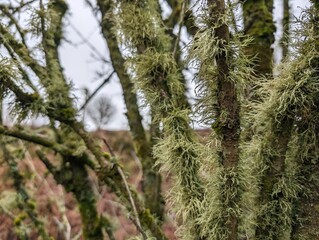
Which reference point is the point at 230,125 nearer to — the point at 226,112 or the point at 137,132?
the point at 226,112

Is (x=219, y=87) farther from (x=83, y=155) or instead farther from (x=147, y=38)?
(x=83, y=155)

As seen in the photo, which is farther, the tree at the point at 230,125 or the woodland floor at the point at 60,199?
the woodland floor at the point at 60,199

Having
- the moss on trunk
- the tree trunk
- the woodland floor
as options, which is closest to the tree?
the tree trunk

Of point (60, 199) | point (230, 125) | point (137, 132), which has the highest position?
point (137, 132)

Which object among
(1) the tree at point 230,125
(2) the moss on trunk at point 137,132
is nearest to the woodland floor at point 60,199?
(2) the moss on trunk at point 137,132

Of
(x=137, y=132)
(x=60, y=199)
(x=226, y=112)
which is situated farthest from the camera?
(x=60, y=199)

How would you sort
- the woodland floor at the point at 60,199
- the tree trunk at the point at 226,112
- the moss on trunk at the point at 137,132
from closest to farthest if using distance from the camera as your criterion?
the tree trunk at the point at 226,112, the moss on trunk at the point at 137,132, the woodland floor at the point at 60,199

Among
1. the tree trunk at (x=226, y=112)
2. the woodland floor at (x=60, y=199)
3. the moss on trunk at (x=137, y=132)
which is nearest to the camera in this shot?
the tree trunk at (x=226, y=112)

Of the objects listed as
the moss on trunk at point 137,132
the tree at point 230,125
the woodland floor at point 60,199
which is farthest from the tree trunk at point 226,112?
the woodland floor at point 60,199

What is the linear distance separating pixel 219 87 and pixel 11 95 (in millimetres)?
881

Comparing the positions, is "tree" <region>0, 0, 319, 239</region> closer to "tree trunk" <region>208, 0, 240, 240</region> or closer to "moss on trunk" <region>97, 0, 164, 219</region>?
"tree trunk" <region>208, 0, 240, 240</region>

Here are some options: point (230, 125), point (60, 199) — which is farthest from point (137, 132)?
point (60, 199)

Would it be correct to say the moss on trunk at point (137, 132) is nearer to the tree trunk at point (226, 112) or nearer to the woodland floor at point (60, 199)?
the tree trunk at point (226, 112)

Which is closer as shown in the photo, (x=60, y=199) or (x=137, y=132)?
(x=137, y=132)
